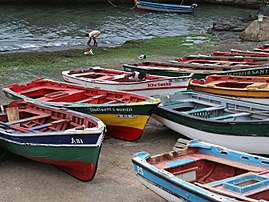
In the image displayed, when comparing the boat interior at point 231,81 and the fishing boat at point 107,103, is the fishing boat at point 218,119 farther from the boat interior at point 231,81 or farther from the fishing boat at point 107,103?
the boat interior at point 231,81

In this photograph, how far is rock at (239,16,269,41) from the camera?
24969mm

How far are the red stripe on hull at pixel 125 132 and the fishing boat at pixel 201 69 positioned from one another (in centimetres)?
352

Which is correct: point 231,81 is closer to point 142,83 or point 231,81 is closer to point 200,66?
point 200,66

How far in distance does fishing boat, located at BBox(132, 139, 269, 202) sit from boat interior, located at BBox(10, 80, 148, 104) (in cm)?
318

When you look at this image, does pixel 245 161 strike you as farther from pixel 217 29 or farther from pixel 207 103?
pixel 217 29

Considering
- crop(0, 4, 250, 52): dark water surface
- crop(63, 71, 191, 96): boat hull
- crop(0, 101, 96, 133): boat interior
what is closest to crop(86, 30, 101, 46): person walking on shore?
crop(0, 4, 250, 52): dark water surface

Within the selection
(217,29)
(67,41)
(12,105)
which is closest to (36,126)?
(12,105)

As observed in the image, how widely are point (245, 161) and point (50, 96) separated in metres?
5.68

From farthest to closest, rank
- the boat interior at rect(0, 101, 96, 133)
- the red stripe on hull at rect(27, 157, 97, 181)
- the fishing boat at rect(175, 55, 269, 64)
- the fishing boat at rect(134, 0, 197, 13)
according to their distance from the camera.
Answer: the fishing boat at rect(134, 0, 197, 13) → the fishing boat at rect(175, 55, 269, 64) → the boat interior at rect(0, 101, 96, 133) → the red stripe on hull at rect(27, 157, 97, 181)

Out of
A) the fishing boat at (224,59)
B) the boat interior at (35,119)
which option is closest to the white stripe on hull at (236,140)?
the boat interior at (35,119)

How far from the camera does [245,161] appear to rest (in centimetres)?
722

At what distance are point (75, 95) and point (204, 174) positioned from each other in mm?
4986

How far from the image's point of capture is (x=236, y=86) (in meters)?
12.5

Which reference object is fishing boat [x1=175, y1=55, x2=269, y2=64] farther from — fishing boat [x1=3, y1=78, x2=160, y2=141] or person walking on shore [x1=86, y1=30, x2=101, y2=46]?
person walking on shore [x1=86, y1=30, x2=101, y2=46]
